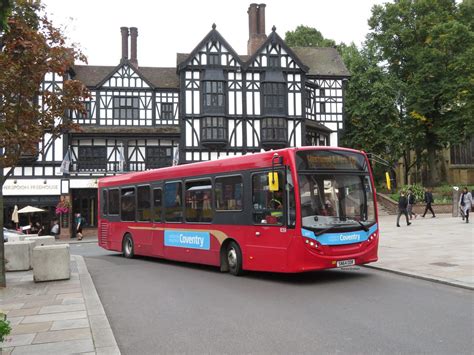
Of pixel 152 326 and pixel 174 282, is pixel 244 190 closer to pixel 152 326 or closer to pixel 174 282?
pixel 174 282

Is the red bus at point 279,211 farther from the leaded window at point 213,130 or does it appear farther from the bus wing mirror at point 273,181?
the leaded window at point 213,130

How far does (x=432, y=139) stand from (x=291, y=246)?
37907 millimetres

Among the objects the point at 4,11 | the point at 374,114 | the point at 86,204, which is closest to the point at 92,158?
the point at 86,204

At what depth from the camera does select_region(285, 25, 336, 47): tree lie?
58.9 m

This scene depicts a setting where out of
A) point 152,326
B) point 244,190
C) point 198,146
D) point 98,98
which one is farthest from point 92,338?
point 98,98

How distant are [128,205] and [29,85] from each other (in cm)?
697

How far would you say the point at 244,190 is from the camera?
37.4ft

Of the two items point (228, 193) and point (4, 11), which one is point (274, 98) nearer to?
point (228, 193)

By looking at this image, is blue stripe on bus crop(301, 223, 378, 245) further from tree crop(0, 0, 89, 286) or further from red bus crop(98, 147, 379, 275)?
tree crop(0, 0, 89, 286)

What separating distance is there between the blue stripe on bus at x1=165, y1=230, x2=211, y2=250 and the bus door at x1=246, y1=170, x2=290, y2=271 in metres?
1.82

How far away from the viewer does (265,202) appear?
35.4ft

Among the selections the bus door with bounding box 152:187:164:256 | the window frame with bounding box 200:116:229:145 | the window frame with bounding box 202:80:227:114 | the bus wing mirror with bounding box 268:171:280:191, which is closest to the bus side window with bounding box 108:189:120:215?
the bus door with bounding box 152:187:164:256

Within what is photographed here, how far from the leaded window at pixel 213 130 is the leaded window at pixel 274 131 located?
3108 mm

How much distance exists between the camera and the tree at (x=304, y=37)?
58.9 m
